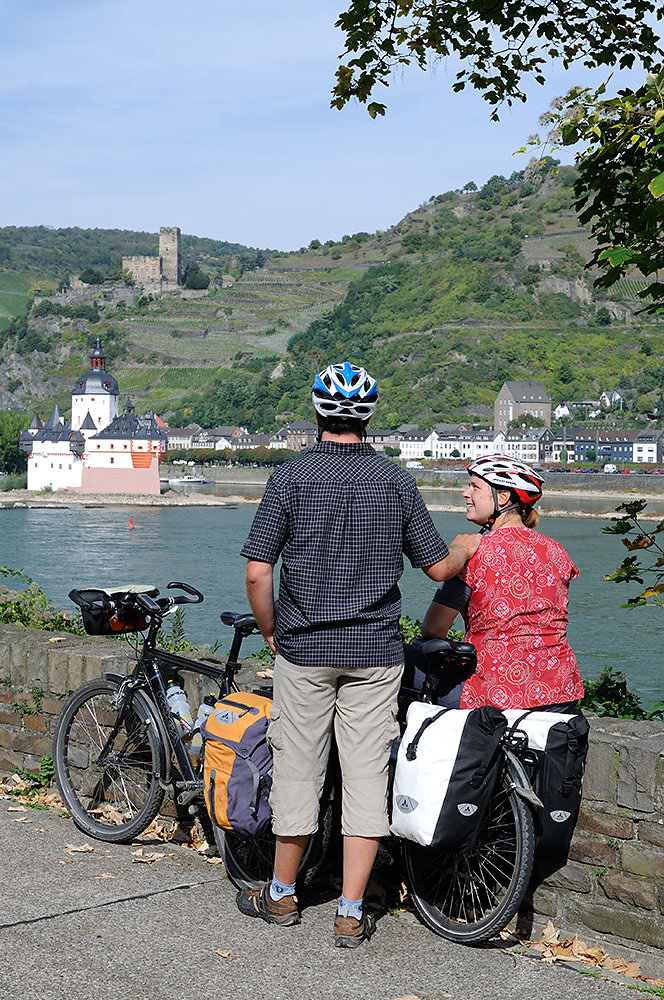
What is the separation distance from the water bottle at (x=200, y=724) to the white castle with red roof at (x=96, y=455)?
3610 inches

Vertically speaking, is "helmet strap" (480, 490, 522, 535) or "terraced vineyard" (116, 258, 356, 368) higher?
"terraced vineyard" (116, 258, 356, 368)

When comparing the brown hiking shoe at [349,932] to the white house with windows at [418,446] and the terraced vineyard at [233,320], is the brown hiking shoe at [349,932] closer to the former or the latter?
the white house with windows at [418,446]

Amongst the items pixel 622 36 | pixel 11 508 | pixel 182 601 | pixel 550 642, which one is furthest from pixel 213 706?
pixel 11 508

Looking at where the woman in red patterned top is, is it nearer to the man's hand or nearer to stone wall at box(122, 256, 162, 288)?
the man's hand

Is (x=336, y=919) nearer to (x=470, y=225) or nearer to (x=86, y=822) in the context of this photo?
(x=86, y=822)

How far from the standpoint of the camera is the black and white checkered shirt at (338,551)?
3018 millimetres

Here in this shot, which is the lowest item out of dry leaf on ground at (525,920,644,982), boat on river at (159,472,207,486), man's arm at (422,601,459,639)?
boat on river at (159,472,207,486)

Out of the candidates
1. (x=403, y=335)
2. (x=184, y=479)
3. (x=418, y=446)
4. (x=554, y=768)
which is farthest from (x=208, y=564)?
(x=403, y=335)

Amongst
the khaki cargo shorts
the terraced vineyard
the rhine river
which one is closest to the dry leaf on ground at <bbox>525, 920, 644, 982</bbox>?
the khaki cargo shorts

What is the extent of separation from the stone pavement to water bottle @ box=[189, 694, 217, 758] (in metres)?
0.36

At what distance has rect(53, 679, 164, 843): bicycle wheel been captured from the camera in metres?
3.76

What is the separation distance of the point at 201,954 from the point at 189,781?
807 mm

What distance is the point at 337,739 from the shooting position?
10.1 feet

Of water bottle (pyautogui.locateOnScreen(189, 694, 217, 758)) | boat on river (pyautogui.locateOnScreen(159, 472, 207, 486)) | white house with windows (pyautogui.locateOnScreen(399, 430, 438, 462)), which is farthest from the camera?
white house with windows (pyautogui.locateOnScreen(399, 430, 438, 462))
